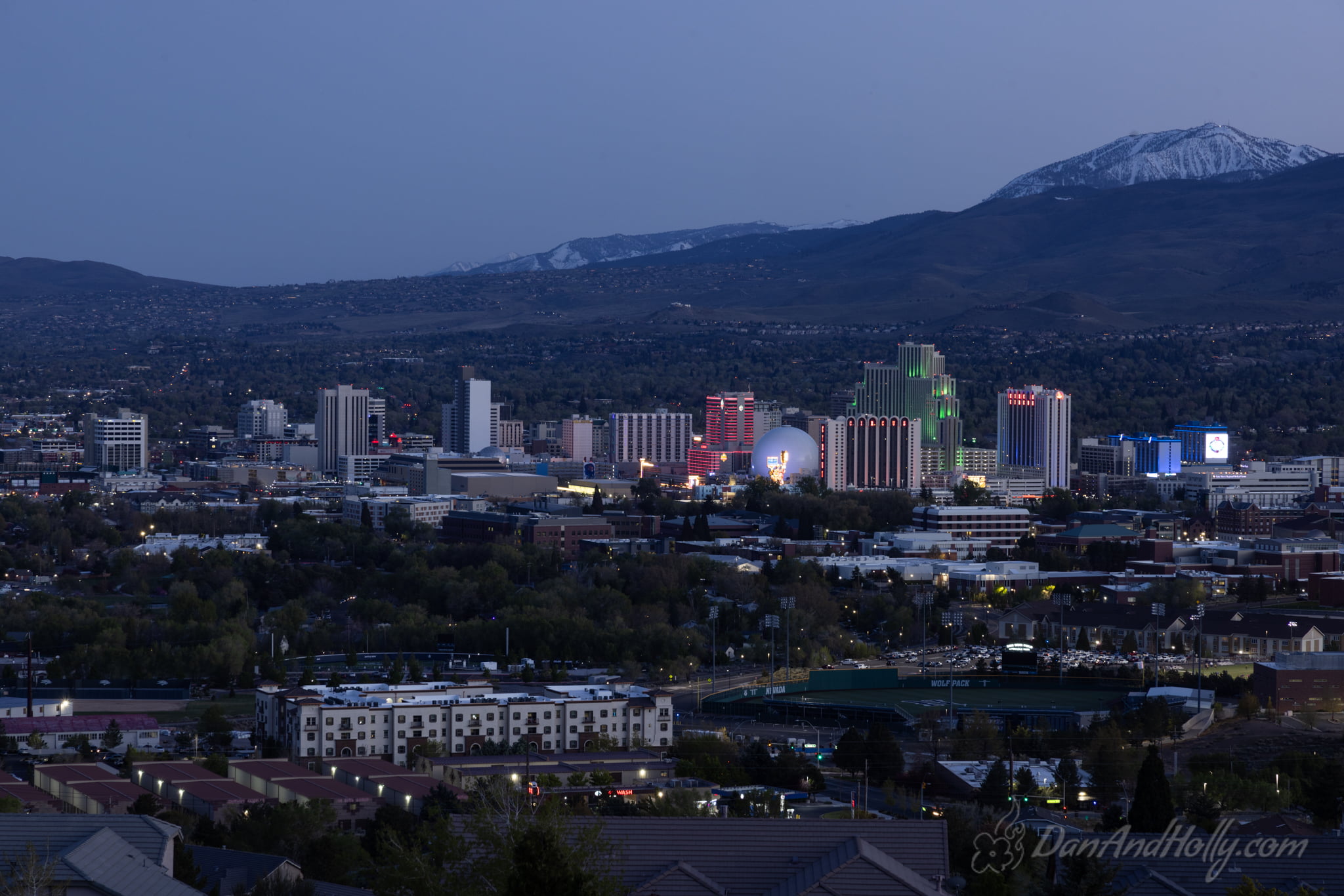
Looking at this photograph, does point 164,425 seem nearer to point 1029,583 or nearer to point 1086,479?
point 1086,479

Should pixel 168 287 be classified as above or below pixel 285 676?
above

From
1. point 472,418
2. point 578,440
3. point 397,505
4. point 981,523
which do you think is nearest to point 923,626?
point 981,523

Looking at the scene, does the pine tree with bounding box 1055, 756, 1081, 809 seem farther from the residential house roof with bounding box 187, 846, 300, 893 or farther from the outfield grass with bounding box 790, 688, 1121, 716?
the residential house roof with bounding box 187, 846, 300, 893

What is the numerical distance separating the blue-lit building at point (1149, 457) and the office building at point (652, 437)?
1915 centimetres

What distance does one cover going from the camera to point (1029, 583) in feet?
167

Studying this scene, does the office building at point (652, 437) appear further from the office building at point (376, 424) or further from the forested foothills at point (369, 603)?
the forested foothills at point (369, 603)

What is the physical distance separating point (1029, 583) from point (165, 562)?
20.0 meters

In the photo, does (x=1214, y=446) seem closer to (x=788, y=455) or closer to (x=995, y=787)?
(x=788, y=455)

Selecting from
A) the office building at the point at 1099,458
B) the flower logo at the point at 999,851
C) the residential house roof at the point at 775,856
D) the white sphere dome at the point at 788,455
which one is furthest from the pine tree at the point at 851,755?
the office building at the point at 1099,458

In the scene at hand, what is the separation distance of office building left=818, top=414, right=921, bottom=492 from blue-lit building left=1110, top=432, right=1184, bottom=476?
976 centimetres

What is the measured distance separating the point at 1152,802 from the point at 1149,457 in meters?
70.6

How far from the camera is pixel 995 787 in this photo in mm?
23469

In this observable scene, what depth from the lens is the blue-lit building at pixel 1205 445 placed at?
8888cm

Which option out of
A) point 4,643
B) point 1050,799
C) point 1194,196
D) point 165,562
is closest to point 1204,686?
point 1050,799
